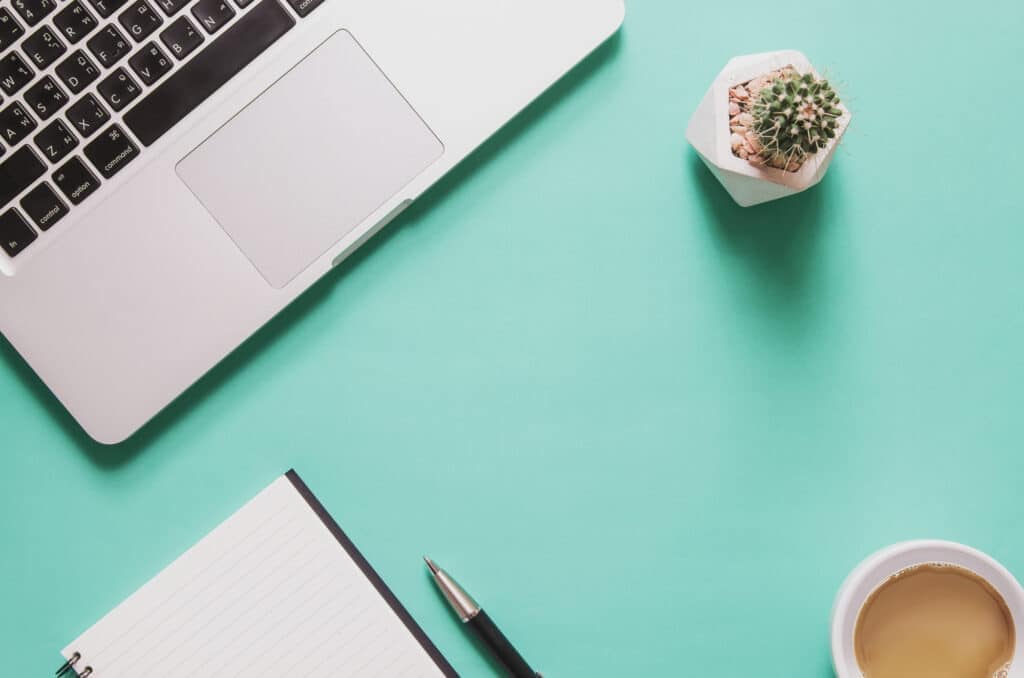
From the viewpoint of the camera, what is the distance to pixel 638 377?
0.67 m

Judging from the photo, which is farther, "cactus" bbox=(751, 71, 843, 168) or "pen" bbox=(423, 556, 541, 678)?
"pen" bbox=(423, 556, 541, 678)

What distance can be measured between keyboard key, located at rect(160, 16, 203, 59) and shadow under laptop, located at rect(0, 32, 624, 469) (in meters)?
0.19

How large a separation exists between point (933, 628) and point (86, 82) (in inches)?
29.1

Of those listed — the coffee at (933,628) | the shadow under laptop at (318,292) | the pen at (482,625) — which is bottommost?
the coffee at (933,628)

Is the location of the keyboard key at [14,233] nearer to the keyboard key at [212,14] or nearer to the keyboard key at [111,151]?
the keyboard key at [111,151]

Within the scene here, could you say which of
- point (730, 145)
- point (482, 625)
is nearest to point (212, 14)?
point (730, 145)

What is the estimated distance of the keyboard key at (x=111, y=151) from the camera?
1.94 ft

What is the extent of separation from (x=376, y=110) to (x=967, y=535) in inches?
23.0

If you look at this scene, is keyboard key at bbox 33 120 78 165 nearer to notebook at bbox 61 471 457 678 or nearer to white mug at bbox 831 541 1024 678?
notebook at bbox 61 471 457 678

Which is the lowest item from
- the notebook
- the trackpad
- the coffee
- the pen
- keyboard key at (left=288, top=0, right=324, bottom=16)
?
the coffee

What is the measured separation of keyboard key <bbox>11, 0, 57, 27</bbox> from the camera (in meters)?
0.58

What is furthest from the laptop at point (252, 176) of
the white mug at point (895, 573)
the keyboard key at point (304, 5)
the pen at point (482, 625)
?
the white mug at point (895, 573)

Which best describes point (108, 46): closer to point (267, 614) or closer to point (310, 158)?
point (310, 158)

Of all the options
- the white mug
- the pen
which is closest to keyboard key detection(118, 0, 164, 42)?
the pen
